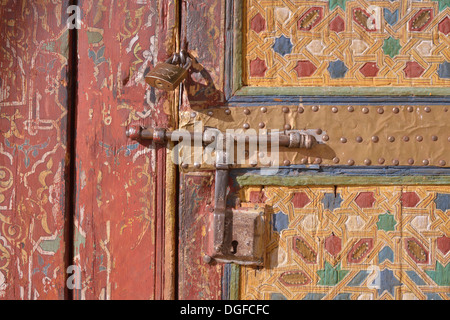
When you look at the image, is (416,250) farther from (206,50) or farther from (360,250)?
(206,50)

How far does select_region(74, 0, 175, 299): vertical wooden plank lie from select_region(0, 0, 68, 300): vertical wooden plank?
5 centimetres

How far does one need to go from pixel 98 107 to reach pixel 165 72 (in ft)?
0.73

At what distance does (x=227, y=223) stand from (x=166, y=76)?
1.22 feet

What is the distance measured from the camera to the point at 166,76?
74cm

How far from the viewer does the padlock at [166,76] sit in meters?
0.74

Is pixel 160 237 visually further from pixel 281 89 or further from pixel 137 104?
pixel 281 89

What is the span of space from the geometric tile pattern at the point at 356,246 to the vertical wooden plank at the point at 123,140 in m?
0.27

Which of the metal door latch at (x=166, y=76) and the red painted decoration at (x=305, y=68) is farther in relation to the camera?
the red painted decoration at (x=305, y=68)

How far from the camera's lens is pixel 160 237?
2.80 ft

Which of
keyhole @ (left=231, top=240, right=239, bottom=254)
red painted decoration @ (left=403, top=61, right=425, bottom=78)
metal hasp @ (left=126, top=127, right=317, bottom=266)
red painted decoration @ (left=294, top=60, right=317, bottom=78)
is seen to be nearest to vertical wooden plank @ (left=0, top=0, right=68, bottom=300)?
metal hasp @ (left=126, top=127, right=317, bottom=266)

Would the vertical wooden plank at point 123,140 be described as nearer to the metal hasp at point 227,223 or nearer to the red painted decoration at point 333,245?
the metal hasp at point 227,223

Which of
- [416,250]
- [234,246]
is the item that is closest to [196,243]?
[234,246]

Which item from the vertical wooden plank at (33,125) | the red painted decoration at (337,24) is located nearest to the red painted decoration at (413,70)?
the red painted decoration at (337,24)
